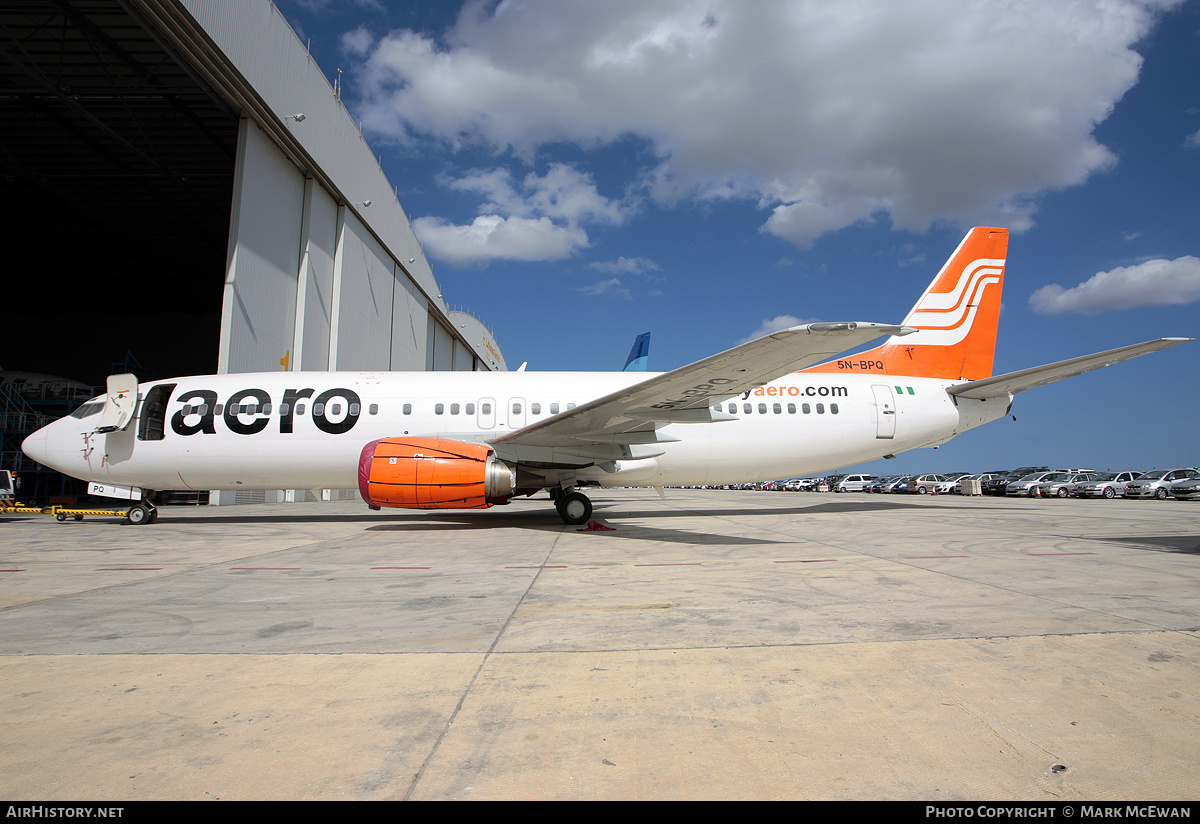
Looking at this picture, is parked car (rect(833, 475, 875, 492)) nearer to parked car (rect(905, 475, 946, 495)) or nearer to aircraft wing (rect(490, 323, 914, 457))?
parked car (rect(905, 475, 946, 495))

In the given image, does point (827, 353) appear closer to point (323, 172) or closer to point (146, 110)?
point (323, 172)

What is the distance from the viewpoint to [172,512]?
54.9 feet

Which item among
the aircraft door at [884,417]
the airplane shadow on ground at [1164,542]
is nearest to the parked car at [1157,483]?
the aircraft door at [884,417]

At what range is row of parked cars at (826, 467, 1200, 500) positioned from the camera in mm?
28766

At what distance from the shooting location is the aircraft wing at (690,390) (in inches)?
303

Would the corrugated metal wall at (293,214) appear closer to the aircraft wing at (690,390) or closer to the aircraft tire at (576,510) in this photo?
the aircraft tire at (576,510)

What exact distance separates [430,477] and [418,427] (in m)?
2.57

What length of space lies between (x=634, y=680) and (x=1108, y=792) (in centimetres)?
191

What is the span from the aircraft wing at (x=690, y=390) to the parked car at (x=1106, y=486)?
101ft

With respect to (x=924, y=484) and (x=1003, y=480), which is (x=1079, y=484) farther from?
(x=924, y=484)

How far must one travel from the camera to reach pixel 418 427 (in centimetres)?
1280

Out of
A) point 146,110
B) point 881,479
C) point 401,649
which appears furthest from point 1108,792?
point 881,479

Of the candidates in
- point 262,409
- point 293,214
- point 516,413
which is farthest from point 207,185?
point 516,413

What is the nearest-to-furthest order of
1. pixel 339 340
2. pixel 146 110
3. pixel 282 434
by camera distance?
pixel 282 434
pixel 146 110
pixel 339 340
